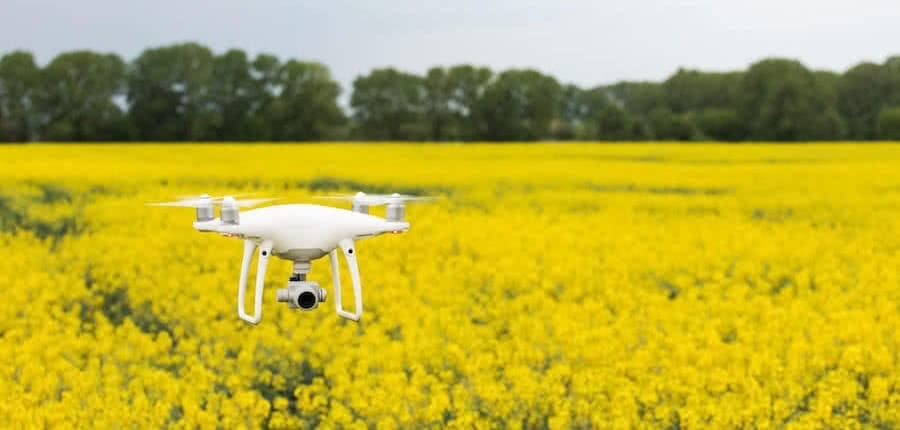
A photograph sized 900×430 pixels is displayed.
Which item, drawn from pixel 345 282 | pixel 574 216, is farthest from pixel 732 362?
pixel 574 216

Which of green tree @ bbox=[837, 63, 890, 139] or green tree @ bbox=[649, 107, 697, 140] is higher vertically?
green tree @ bbox=[837, 63, 890, 139]

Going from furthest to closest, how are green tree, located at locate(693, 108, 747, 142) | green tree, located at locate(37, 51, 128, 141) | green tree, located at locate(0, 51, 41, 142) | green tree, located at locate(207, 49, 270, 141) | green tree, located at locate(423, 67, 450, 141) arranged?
1. green tree, located at locate(693, 108, 747, 142)
2. green tree, located at locate(423, 67, 450, 141)
3. green tree, located at locate(207, 49, 270, 141)
4. green tree, located at locate(37, 51, 128, 141)
5. green tree, located at locate(0, 51, 41, 142)

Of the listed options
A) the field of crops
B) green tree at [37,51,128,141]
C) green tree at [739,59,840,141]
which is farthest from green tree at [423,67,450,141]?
the field of crops

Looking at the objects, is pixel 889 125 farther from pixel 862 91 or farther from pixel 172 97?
pixel 172 97

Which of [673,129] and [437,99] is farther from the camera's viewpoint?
[673,129]

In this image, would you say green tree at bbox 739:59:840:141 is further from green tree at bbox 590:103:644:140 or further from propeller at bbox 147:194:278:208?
propeller at bbox 147:194:278:208

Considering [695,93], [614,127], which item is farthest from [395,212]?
[695,93]

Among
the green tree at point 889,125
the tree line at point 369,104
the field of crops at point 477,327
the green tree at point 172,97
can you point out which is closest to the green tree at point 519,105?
the tree line at point 369,104
